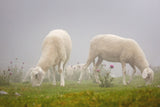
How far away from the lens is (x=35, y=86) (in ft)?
28.1

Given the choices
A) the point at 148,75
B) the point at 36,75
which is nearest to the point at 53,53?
the point at 36,75

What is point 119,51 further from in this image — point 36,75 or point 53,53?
point 36,75

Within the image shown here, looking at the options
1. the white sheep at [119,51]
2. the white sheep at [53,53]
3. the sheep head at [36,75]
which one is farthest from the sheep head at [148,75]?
the sheep head at [36,75]

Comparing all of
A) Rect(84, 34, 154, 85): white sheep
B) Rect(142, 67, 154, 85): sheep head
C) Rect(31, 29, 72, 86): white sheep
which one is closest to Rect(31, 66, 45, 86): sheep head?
Rect(31, 29, 72, 86): white sheep

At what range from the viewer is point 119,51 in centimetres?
1065

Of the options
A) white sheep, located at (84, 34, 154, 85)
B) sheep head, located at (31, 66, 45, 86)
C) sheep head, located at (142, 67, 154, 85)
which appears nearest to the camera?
sheep head, located at (31, 66, 45, 86)

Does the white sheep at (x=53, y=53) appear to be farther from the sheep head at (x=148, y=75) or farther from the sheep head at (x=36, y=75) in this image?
the sheep head at (x=148, y=75)

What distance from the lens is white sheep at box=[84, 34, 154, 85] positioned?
10.4 meters

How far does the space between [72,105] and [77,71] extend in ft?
44.7

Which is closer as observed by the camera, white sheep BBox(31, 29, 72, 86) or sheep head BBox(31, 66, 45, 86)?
sheep head BBox(31, 66, 45, 86)

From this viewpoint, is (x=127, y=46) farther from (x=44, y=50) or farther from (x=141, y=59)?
(x=44, y=50)

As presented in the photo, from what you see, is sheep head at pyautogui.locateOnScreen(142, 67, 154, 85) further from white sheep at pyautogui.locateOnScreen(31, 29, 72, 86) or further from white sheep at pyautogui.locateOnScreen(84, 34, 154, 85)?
white sheep at pyautogui.locateOnScreen(31, 29, 72, 86)

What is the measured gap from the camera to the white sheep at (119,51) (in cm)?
1036

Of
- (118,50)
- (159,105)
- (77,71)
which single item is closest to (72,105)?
(159,105)
